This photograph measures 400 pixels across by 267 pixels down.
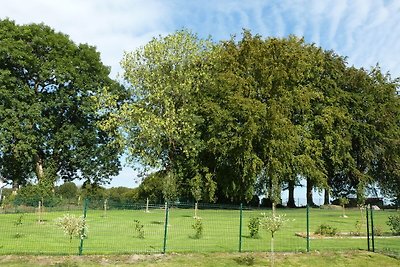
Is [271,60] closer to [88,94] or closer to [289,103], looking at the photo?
[289,103]

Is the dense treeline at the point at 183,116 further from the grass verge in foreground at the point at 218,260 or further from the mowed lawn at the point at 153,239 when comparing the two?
the grass verge in foreground at the point at 218,260

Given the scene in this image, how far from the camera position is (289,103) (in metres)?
40.9

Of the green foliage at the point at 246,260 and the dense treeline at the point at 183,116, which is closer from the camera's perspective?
the green foliage at the point at 246,260

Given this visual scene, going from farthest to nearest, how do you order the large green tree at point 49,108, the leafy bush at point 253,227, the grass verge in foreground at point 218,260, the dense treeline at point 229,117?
1. the large green tree at point 49,108
2. the dense treeline at point 229,117
3. the leafy bush at point 253,227
4. the grass verge in foreground at point 218,260

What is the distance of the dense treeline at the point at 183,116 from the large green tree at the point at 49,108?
0.11 meters

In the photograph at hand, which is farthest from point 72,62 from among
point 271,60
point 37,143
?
point 271,60

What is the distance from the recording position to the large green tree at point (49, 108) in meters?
41.1

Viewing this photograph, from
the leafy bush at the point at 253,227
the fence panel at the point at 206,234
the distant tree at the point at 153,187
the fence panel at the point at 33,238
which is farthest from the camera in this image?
the distant tree at the point at 153,187

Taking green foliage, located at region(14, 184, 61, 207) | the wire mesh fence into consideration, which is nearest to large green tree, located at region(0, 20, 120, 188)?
green foliage, located at region(14, 184, 61, 207)

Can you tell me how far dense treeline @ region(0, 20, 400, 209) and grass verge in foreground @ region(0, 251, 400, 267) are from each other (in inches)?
839

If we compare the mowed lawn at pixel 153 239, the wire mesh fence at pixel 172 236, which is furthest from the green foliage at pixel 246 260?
the mowed lawn at pixel 153 239

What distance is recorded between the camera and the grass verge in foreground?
47.6 feet

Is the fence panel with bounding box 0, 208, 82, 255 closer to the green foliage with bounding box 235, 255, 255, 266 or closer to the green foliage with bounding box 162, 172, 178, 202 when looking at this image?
the green foliage with bounding box 235, 255, 255, 266

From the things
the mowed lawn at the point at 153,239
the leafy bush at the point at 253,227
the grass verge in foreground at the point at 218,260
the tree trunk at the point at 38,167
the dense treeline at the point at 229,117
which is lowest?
the grass verge in foreground at the point at 218,260
